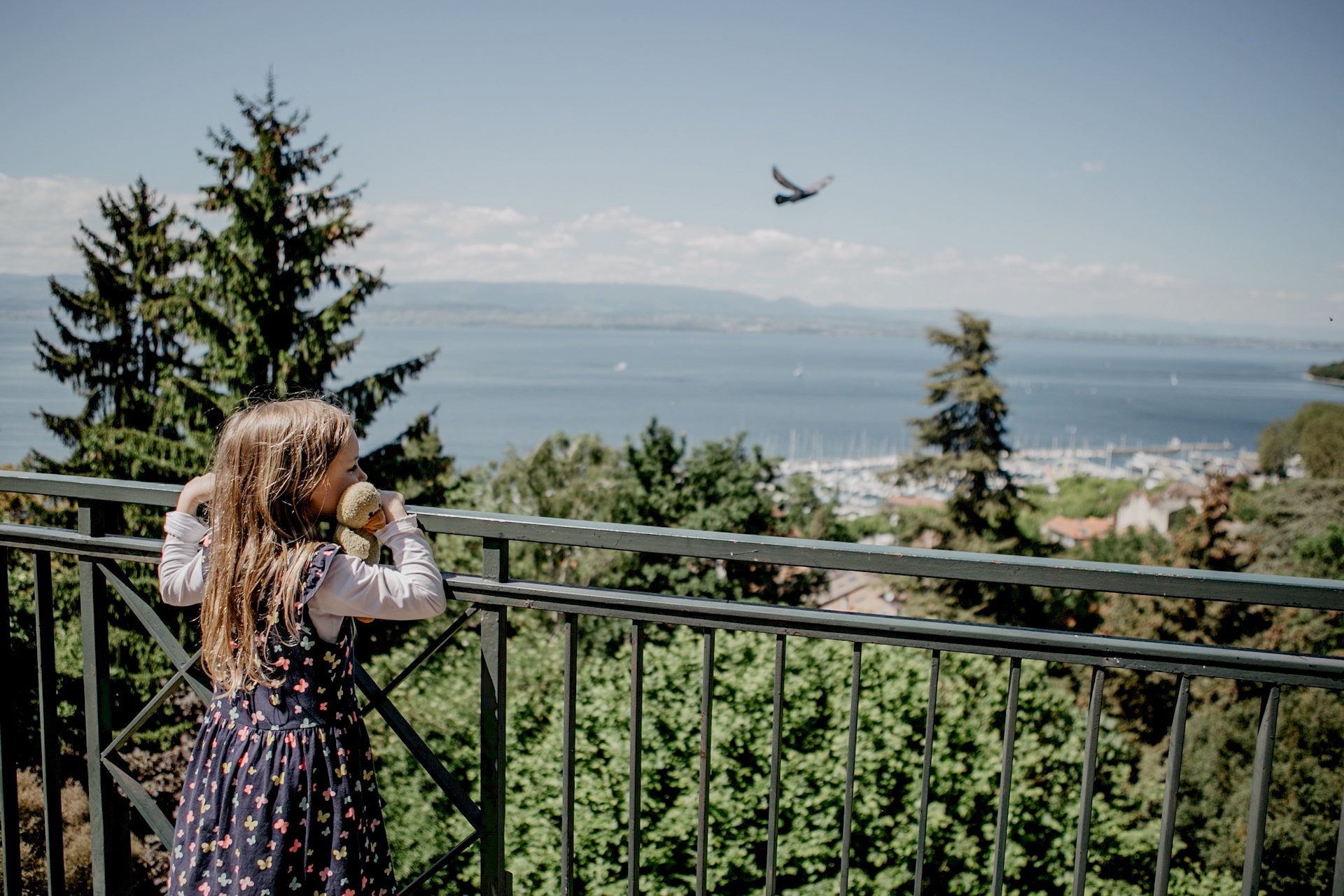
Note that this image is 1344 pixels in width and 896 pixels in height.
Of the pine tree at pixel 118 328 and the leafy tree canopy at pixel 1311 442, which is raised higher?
the pine tree at pixel 118 328

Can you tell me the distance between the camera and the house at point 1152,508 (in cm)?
4219

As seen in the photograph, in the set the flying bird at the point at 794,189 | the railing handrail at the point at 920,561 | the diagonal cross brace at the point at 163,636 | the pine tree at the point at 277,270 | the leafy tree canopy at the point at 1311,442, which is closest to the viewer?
the railing handrail at the point at 920,561

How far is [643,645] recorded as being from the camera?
1664mm

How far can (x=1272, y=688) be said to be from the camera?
1.31 metres

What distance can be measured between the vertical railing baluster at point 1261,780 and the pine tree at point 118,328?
59.0 ft

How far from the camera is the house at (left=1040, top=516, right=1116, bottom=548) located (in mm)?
43969

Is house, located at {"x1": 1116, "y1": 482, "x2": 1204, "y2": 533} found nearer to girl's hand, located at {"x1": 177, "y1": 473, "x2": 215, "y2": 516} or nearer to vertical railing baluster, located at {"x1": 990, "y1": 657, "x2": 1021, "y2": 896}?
vertical railing baluster, located at {"x1": 990, "y1": 657, "x2": 1021, "y2": 896}

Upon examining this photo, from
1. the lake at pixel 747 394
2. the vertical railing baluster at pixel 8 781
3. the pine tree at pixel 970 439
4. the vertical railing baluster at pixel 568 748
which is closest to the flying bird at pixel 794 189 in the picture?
the vertical railing baluster at pixel 568 748

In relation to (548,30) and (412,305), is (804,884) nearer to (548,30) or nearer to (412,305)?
(548,30)

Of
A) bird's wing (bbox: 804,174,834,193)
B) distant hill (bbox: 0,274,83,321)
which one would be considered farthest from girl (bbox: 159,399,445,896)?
distant hill (bbox: 0,274,83,321)

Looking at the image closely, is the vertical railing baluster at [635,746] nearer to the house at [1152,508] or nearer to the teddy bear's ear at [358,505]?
the teddy bear's ear at [358,505]

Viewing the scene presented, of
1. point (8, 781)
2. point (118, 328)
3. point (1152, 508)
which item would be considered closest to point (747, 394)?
point (1152, 508)

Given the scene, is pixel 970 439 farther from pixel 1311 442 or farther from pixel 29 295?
pixel 1311 442

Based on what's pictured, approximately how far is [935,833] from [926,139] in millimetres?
41923
